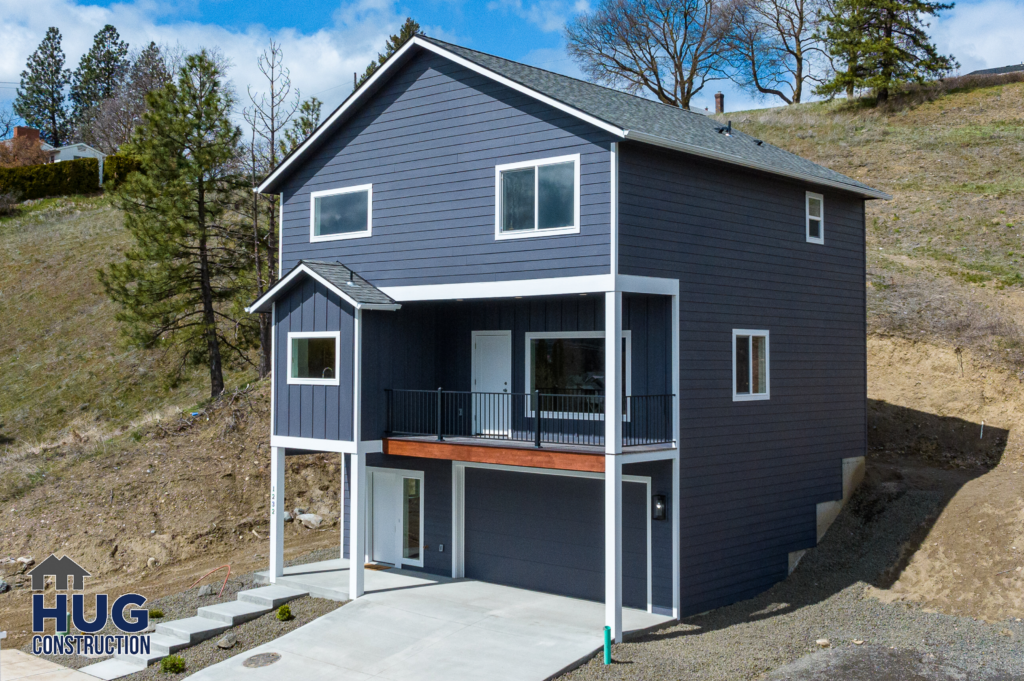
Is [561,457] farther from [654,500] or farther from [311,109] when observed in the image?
[311,109]

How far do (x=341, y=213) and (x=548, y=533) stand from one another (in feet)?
24.6

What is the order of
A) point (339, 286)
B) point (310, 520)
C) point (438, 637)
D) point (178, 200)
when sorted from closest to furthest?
point (438, 637)
point (339, 286)
point (310, 520)
point (178, 200)

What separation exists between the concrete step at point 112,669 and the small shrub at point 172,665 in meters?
0.43

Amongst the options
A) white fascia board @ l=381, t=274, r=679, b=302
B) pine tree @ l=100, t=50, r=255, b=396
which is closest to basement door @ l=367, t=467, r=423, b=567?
white fascia board @ l=381, t=274, r=679, b=302

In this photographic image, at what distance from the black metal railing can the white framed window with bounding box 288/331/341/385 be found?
1171mm

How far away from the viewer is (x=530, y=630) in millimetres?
13570

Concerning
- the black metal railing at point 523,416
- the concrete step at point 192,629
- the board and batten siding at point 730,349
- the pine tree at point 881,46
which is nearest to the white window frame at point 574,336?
the black metal railing at point 523,416

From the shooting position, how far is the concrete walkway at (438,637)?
12086mm

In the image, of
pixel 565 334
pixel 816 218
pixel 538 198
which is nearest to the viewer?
pixel 538 198

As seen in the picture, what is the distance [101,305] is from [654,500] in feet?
107

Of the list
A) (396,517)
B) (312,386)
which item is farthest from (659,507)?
(312,386)

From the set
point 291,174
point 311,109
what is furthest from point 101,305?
point 291,174

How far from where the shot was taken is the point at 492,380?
55.4 feet

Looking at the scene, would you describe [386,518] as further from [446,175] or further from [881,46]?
[881,46]
